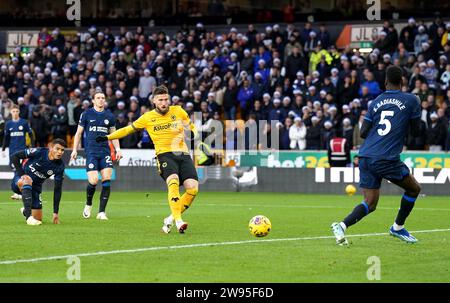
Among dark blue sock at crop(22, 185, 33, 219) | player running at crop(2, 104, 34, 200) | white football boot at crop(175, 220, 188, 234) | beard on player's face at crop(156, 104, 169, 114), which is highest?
beard on player's face at crop(156, 104, 169, 114)

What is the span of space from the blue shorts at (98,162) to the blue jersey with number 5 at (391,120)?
7.42 metres

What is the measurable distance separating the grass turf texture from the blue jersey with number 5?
1299mm

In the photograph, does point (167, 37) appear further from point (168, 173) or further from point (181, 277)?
point (181, 277)

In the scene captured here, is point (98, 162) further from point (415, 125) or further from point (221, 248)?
point (415, 125)

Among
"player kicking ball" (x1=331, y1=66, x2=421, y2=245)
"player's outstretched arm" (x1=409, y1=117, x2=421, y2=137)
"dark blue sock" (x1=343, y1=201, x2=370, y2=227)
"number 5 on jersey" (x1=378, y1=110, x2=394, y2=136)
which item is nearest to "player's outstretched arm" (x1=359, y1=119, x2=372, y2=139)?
"player kicking ball" (x1=331, y1=66, x2=421, y2=245)

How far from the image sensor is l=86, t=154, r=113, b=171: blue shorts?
19.4 m

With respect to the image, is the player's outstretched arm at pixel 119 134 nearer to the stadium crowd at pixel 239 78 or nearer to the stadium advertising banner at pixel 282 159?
the stadium advertising banner at pixel 282 159

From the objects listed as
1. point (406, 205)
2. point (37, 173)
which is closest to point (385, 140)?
point (406, 205)

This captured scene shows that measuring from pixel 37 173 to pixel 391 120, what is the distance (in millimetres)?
6651

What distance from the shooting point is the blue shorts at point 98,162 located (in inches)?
763

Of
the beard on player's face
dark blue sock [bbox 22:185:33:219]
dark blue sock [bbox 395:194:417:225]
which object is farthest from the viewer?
dark blue sock [bbox 22:185:33:219]

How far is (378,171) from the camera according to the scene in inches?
521

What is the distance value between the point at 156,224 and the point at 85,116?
10.7ft

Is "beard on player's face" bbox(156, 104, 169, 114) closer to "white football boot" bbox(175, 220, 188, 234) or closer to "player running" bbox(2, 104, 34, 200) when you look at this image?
"white football boot" bbox(175, 220, 188, 234)
